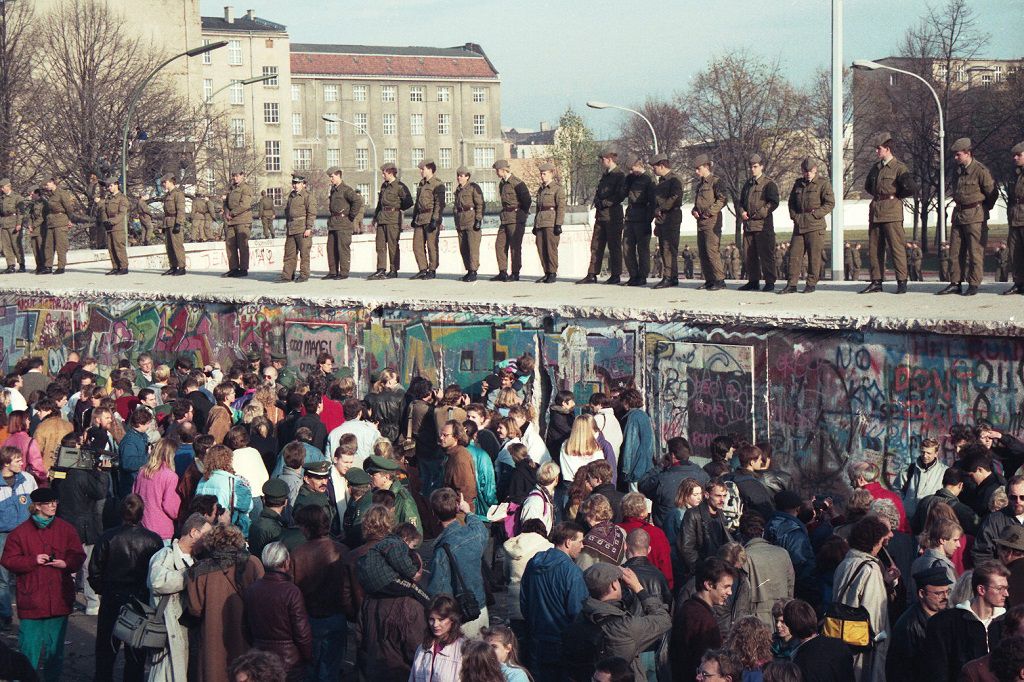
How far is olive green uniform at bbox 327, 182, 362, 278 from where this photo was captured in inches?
816

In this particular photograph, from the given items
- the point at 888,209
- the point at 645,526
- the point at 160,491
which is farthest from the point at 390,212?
the point at 645,526

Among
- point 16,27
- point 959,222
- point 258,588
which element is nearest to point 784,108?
point 16,27

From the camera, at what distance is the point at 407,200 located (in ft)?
68.7

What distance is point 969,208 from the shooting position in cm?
1498

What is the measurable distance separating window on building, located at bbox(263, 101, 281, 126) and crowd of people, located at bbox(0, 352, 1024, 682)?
9465 centimetres

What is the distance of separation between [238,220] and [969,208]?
13.0 metres

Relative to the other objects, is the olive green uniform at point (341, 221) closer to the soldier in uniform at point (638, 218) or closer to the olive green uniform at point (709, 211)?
the soldier in uniform at point (638, 218)

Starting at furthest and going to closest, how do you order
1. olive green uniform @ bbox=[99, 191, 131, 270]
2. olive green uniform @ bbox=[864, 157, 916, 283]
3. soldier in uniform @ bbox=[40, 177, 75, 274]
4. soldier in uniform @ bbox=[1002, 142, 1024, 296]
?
soldier in uniform @ bbox=[40, 177, 75, 274]
olive green uniform @ bbox=[99, 191, 131, 270]
olive green uniform @ bbox=[864, 157, 916, 283]
soldier in uniform @ bbox=[1002, 142, 1024, 296]

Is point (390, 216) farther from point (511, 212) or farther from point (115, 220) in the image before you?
point (115, 220)

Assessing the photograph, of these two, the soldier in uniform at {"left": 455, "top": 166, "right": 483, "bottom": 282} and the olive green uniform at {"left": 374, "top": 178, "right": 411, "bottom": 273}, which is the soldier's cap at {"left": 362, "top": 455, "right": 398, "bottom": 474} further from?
the olive green uniform at {"left": 374, "top": 178, "right": 411, "bottom": 273}

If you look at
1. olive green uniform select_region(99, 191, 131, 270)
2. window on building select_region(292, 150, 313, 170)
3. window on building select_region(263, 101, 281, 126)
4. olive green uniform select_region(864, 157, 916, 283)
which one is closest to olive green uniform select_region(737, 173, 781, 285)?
olive green uniform select_region(864, 157, 916, 283)

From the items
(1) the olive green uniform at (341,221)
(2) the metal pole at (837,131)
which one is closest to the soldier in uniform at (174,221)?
(1) the olive green uniform at (341,221)

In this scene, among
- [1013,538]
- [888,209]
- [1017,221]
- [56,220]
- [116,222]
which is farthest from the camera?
[56,220]

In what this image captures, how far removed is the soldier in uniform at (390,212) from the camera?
2069 centimetres
